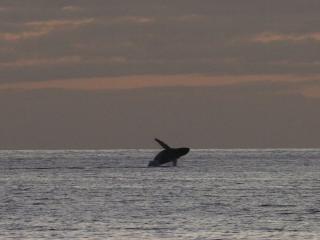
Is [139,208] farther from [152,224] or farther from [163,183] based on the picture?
[163,183]

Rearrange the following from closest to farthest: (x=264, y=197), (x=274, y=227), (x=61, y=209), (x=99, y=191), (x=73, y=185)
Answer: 1. (x=274, y=227)
2. (x=61, y=209)
3. (x=264, y=197)
4. (x=99, y=191)
5. (x=73, y=185)

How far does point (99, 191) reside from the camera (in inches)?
4454

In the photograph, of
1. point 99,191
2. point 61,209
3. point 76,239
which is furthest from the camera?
point 99,191

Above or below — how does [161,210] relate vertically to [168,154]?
below

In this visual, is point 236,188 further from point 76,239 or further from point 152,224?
point 76,239

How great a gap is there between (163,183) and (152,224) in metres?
57.0

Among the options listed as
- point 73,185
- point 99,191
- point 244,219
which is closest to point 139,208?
point 244,219

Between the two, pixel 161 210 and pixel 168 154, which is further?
pixel 168 154

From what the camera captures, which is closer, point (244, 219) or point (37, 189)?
point (244, 219)

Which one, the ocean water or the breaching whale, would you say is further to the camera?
the breaching whale

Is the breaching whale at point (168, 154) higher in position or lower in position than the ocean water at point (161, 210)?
higher

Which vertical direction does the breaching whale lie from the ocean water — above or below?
above

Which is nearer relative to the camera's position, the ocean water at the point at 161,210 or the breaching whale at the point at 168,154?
the ocean water at the point at 161,210

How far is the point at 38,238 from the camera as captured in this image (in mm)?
64000
